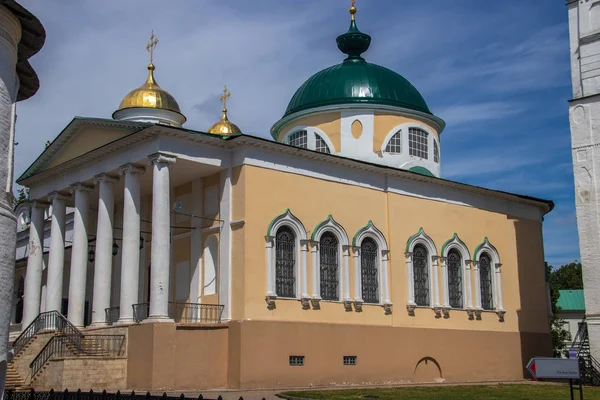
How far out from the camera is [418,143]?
1184 inches

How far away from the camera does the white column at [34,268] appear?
83.6 ft

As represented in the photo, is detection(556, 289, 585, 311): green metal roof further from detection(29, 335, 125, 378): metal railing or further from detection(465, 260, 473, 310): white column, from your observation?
detection(29, 335, 125, 378): metal railing

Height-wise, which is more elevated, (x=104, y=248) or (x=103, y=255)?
(x=104, y=248)

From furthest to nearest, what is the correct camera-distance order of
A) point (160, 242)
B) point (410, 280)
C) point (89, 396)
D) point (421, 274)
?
point (421, 274) → point (410, 280) → point (160, 242) → point (89, 396)

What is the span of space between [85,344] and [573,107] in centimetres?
1701

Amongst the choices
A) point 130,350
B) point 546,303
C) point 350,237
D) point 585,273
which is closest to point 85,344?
point 130,350

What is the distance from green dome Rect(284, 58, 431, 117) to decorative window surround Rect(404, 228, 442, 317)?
5605mm

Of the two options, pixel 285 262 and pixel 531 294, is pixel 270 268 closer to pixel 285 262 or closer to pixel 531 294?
pixel 285 262

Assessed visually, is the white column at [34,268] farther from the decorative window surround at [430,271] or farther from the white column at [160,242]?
the decorative window surround at [430,271]

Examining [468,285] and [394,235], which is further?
[468,285]

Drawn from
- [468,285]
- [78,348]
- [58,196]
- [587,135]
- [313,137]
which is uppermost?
[313,137]

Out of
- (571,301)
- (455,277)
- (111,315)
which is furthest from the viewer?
(571,301)

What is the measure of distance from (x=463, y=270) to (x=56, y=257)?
45.3ft

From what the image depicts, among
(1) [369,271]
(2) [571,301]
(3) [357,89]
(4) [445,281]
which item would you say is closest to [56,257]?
(1) [369,271]
